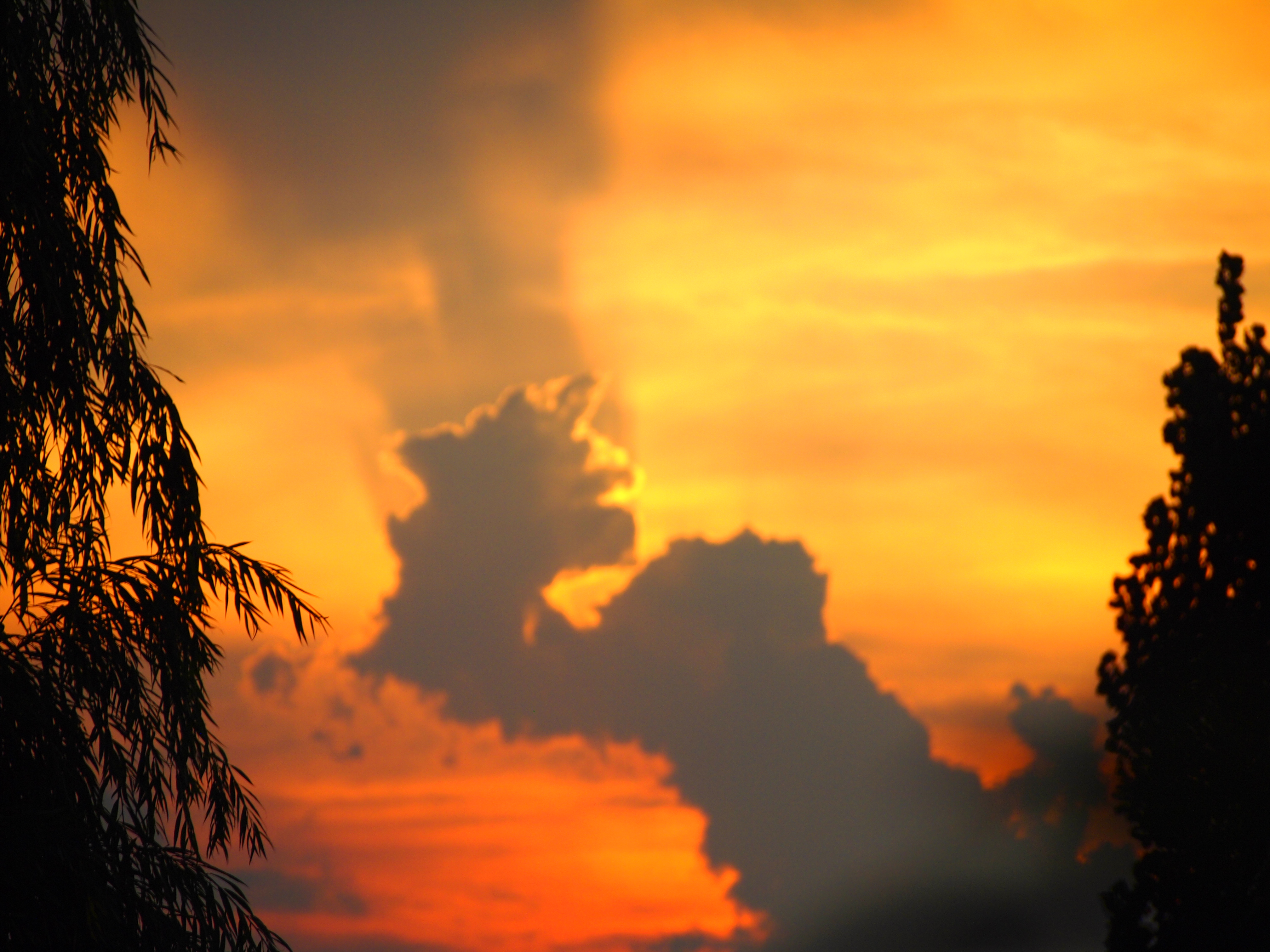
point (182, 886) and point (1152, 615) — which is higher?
point (1152, 615)

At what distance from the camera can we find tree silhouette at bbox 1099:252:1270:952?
803 inches

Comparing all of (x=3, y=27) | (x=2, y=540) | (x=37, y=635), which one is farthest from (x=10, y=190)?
(x=37, y=635)

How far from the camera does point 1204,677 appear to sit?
21297 millimetres

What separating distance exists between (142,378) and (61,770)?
242cm

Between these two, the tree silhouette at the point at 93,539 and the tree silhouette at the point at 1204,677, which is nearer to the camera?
the tree silhouette at the point at 93,539

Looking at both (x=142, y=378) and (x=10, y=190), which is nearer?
(x=10, y=190)

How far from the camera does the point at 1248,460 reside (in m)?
22.3

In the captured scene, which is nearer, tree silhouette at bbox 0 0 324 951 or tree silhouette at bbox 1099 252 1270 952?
tree silhouette at bbox 0 0 324 951

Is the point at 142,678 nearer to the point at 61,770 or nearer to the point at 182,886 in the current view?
the point at 61,770

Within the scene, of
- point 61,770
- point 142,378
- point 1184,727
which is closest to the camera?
point 61,770

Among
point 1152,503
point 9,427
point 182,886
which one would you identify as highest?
point 1152,503

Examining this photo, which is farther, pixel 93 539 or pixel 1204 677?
pixel 1204 677

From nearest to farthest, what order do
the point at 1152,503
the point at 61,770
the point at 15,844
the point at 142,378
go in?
1. the point at 15,844
2. the point at 61,770
3. the point at 142,378
4. the point at 1152,503

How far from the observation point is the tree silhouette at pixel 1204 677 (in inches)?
803
